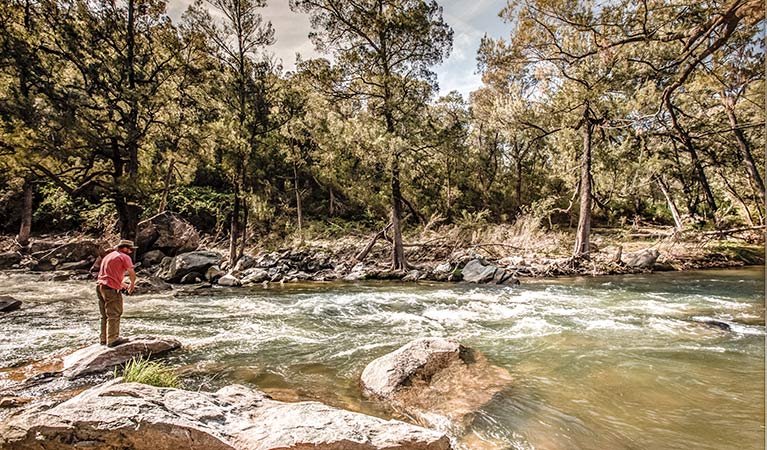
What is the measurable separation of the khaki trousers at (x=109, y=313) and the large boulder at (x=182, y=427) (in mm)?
2502

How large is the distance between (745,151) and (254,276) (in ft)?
55.2

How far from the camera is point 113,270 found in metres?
5.60

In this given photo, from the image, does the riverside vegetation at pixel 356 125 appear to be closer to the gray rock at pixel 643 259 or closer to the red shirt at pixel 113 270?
the gray rock at pixel 643 259

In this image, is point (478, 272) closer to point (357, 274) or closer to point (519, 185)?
point (357, 274)

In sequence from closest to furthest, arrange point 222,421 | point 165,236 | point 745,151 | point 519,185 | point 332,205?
1. point 222,421
2. point 745,151
3. point 165,236
4. point 519,185
5. point 332,205

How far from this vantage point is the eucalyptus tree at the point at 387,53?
14.0 m

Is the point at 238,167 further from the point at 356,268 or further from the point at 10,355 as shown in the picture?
the point at 10,355

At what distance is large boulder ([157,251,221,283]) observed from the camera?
1399cm

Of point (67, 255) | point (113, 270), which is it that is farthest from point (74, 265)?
point (113, 270)

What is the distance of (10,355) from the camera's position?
5.36 metres

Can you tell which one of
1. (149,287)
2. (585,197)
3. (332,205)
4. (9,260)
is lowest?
(149,287)

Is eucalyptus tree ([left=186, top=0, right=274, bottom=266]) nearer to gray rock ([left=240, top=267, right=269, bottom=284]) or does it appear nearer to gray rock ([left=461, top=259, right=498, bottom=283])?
gray rock ([left=240, top=267, right=269, bottom=284])

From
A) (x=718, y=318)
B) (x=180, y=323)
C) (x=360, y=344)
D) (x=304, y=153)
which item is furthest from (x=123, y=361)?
(x=304, y=153)

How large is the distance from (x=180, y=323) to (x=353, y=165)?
11.9 meters
